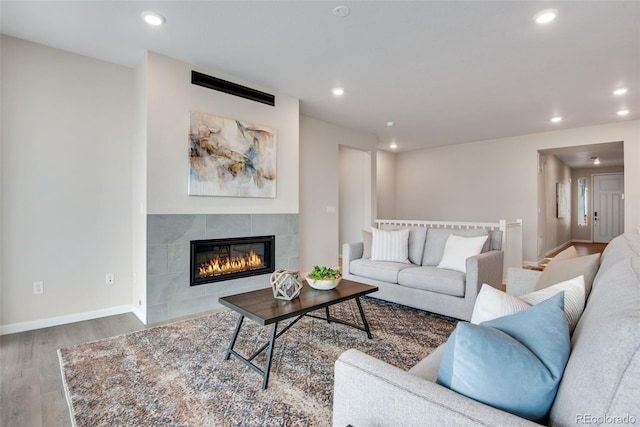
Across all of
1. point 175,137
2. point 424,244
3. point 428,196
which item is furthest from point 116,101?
point 428,196

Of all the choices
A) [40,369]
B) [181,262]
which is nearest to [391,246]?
[181,262]

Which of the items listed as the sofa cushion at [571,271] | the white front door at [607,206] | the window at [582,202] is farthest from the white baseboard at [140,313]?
the window at [582,202]

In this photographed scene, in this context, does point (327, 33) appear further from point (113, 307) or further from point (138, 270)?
point (113, 307)

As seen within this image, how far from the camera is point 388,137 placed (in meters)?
6.48

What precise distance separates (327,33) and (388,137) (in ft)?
13.2

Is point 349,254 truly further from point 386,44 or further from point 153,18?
point 153,18

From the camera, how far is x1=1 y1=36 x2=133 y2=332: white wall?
110 inches

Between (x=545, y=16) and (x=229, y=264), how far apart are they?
367cm

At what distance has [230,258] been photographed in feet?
12.1

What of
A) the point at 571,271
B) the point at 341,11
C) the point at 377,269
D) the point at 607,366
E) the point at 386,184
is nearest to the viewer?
the point at 607,366

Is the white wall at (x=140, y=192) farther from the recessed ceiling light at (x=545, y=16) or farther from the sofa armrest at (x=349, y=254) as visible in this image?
the recessed ceiling light at (x=545, y=16)

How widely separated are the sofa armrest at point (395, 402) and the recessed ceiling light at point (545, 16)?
282 centimetres

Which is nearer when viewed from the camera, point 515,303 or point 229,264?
point 515,303

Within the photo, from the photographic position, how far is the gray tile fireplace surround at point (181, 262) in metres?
3.06
